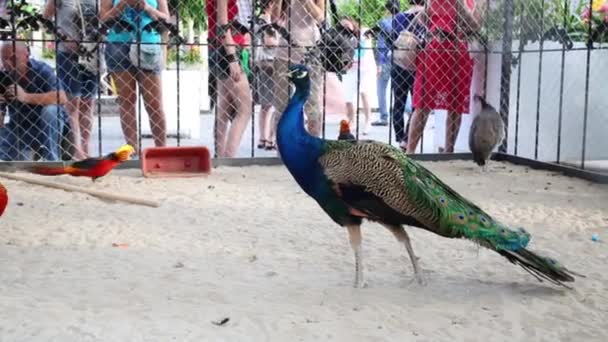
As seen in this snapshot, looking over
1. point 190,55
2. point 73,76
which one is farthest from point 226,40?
point 190,55

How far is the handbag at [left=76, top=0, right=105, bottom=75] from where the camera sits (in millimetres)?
7215

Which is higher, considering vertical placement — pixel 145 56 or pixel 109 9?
pixel 109 9

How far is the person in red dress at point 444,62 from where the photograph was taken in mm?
8141

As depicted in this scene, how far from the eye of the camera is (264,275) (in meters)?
4.08

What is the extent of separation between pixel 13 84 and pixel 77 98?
0.57 m

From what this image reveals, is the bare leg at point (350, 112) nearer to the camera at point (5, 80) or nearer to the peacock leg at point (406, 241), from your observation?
the camera at point (5, 80)

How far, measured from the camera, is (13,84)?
7160 millimetres

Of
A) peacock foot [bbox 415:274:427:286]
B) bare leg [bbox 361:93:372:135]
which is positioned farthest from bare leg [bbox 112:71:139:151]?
bare leg [bbox 361:93:372:135]

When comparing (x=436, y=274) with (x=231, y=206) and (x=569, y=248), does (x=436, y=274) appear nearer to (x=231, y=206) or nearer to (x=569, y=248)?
(x=569, y=248)

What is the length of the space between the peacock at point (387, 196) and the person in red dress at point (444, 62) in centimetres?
449

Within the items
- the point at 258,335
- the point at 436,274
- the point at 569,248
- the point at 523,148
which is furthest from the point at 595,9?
the point at 258,335

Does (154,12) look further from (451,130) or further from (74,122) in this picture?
(451,130)

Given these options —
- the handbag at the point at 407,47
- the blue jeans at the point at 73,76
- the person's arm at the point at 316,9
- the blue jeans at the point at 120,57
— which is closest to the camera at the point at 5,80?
the blue jeans at the point at 73,76

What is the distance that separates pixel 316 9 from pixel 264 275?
404 centimetres
